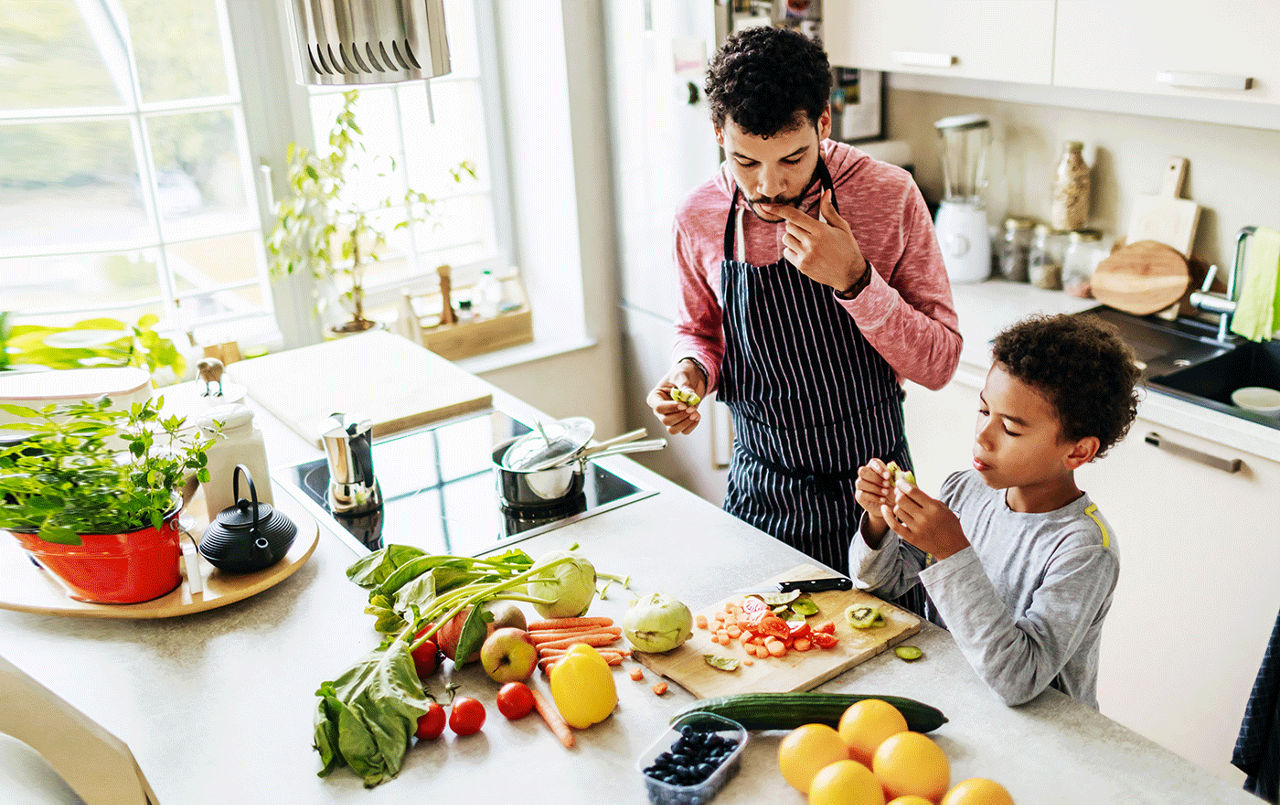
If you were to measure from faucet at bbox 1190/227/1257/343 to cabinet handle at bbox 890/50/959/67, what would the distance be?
756mm

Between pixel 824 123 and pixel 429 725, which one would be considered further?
pixel 824 123

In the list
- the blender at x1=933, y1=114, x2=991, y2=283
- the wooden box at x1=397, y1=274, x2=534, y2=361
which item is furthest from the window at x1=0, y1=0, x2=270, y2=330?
the blender at x1=933, y1=114, x2=991, y2=283

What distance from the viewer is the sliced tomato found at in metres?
1.39

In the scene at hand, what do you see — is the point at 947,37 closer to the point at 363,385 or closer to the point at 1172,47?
the point at 1172,47

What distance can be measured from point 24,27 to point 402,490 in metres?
1.68

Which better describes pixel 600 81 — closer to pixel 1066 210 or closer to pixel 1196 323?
pixel 1066 210

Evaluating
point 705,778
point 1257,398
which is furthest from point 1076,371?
point 1257,398

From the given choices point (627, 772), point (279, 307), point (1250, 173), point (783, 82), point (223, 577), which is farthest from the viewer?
point (279, 307)

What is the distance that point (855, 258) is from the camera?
1583mm

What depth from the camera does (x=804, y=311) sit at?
1.79 m

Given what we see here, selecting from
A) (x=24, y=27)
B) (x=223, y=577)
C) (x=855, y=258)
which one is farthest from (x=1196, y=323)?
(x=24, y=27)

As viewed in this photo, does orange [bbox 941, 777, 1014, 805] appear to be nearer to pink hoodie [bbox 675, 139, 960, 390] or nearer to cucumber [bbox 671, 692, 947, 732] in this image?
cucumber [bbox 671, 692, 947, 732]

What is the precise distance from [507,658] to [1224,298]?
1874mm

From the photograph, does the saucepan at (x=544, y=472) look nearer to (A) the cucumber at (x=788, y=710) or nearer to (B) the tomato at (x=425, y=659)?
(B) the tomato at (x=425, y=659)
